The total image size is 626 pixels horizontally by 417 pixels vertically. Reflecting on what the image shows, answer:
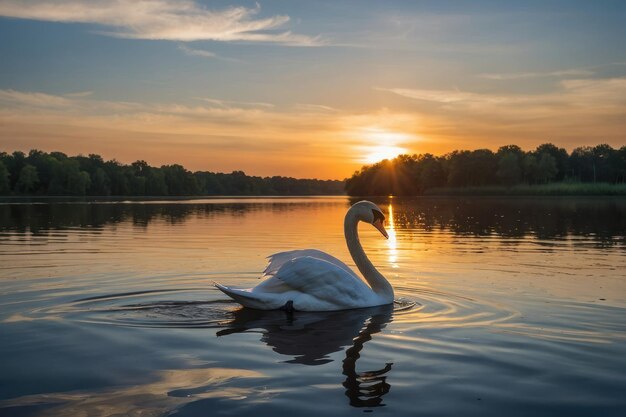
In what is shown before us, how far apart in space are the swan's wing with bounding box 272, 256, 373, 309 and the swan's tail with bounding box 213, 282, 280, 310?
400 millimetres

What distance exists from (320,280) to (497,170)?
144 m

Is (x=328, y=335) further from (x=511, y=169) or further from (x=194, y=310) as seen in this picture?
(x=511, y=169)

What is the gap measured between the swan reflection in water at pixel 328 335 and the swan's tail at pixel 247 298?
0.47ft

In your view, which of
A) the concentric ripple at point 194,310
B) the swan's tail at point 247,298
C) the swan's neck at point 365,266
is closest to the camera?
the concentric ripple at point 194,310

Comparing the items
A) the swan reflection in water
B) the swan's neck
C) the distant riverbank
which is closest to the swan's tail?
the swan reflection in water

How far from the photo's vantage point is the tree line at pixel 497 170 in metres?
134

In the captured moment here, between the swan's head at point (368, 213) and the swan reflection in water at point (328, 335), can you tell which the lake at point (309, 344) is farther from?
the swan's head at point (368, 213)

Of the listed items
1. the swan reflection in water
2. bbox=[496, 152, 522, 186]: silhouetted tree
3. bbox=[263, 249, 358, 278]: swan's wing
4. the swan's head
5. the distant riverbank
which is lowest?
the swan reflection in water

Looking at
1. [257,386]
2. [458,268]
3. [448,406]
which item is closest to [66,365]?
[257,386]

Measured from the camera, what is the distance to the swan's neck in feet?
34.9

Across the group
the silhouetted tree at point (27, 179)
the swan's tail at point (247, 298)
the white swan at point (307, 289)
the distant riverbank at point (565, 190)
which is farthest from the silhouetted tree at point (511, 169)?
the swan's tail at point (247, 298)

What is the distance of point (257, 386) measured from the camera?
19.7 feet

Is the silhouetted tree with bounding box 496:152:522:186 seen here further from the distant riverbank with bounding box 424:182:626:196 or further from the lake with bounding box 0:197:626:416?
the lake with bounding box 0:197:626:416

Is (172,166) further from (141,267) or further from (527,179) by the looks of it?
(141,267)
